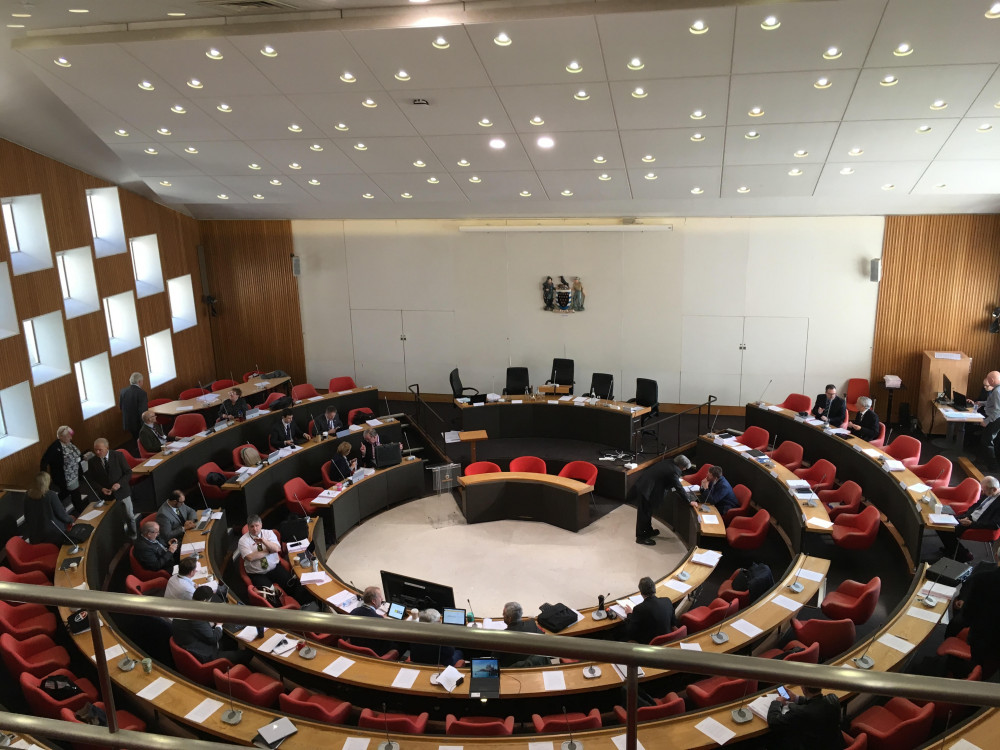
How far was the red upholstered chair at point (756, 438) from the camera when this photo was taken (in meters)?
11.7

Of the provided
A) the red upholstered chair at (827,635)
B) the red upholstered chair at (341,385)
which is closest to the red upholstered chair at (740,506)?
the red upholstered chair at (827,635)

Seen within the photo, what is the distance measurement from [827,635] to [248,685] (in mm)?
4948

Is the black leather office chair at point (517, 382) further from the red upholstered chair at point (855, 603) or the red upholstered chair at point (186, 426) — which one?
the red upholstered chair at point (855, 603)

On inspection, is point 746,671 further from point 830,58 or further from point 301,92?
point 301,92

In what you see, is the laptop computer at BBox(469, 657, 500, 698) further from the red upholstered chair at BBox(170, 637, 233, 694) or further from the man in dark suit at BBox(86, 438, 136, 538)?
the man in dark suit at BBox(86, 438, 136, 538)

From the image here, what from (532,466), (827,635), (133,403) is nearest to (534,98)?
(532,466)

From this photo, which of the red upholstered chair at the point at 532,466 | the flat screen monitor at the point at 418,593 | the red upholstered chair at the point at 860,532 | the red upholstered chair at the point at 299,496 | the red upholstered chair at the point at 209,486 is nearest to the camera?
the flat screen monitor at the point at 418,593

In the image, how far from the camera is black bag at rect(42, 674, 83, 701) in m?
5.79

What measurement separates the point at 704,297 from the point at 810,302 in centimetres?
195

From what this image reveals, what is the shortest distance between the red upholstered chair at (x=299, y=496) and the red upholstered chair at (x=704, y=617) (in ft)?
17.4

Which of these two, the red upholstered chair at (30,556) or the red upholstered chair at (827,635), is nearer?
the red upholstered chair at (827,635)

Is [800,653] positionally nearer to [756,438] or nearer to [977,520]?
[977,520]

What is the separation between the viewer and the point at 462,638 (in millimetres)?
1454

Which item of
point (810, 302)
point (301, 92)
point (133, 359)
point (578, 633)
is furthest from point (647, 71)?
point (133, 359)
